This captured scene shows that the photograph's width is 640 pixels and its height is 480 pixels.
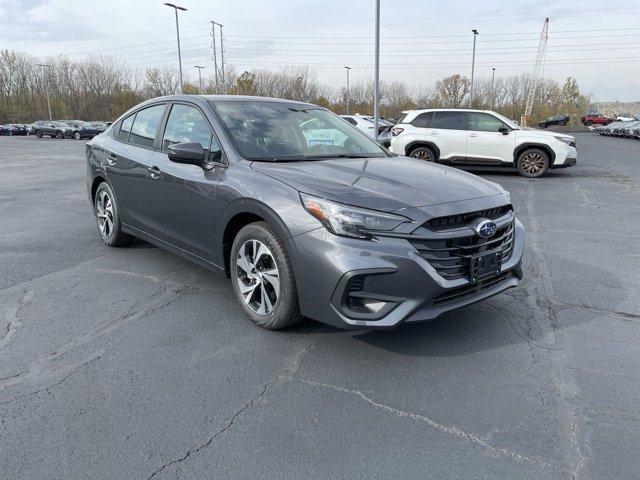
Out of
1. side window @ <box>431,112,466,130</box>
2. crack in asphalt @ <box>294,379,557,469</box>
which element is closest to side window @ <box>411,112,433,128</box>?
side window @ <box>431,112,466,130</box>

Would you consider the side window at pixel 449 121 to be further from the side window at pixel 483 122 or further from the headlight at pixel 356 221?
the headlight at pixel 356 221

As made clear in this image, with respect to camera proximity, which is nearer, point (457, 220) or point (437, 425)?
point (437, 425)

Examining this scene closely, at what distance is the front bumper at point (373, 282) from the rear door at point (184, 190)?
1.20 meters

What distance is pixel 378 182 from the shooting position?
11.3 ft

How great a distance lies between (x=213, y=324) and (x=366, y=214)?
1567mm

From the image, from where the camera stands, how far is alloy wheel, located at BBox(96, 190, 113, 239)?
5674mm

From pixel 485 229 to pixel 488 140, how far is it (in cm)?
1059

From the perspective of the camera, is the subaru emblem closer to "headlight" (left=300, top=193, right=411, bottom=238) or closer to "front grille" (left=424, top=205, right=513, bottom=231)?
"front grille" (left=424, top=205, right=513, bottom=231)

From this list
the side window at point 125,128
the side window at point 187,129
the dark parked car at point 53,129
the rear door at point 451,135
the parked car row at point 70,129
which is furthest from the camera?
the dark parked car at point 53,129

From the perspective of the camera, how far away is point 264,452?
7.89ft

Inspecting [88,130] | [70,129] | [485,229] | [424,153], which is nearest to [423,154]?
[424,153]

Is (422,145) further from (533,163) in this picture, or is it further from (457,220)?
(457,220)

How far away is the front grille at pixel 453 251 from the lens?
305cm

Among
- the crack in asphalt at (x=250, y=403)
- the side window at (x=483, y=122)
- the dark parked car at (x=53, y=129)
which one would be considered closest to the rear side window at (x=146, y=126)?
the crack in asphalt at (x=250, y=403)
